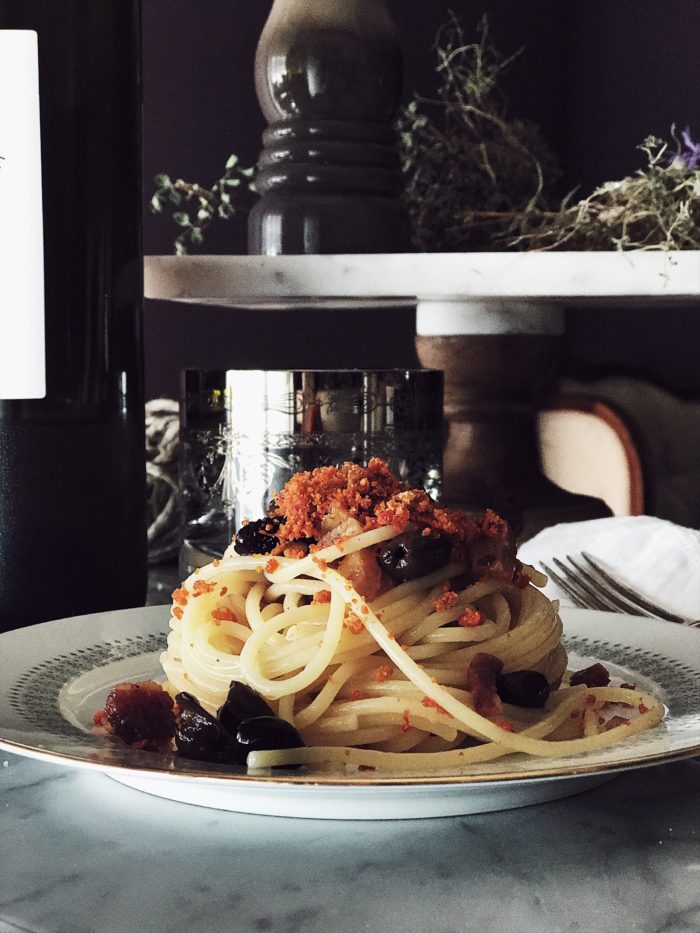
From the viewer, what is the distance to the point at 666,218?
138 cm

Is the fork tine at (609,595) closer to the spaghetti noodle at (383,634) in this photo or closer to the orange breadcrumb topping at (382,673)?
the spaghetti noodle at (383,634)

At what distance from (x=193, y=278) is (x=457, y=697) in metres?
0.77

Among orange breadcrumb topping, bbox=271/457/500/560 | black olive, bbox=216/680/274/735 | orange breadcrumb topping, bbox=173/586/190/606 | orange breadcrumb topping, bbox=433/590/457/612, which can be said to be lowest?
black olive, bbox=216/680/274/735

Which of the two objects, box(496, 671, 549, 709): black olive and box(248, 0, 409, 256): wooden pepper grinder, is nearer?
box(496, 671, 549, 709): black olive

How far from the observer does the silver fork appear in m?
0.99

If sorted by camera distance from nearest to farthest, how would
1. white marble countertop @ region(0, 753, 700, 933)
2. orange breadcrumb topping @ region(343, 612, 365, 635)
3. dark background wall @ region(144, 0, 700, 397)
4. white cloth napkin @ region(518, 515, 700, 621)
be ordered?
white marble countertop @ region(0, 753, 700, 933) < orange breadcrumb topping @ region(343, 612, 365, 635) < white cloth napkin @ region(518, 515, 700, 621) < dark background wall @ region(144, 0, 700, 397)

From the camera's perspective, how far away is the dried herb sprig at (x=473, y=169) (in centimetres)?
149

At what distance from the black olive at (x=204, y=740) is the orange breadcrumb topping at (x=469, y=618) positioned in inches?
7.5

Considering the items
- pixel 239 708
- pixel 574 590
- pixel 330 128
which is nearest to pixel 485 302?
pixel 330 128

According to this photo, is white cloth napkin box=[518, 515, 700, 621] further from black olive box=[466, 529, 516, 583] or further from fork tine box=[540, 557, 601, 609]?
black olive box=[466, 529, 516, 583]

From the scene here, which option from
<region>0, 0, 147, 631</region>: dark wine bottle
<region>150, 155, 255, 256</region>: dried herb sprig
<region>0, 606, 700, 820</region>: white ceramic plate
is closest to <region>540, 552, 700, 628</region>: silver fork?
<region>0, 606, 700, 820</region>: white ceramic plate

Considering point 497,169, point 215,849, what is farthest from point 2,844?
point 497,169

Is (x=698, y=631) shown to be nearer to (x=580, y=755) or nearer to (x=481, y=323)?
(x=580, y=755)

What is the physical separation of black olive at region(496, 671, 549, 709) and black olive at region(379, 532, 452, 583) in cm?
8
